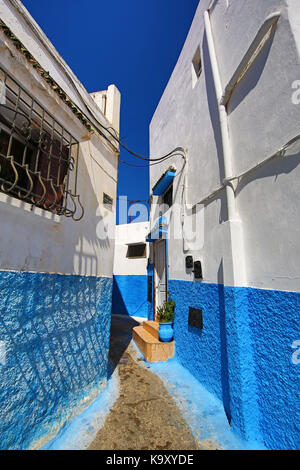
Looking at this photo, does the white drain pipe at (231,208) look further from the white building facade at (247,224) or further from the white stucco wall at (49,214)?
the white stucco wall at (49,214)

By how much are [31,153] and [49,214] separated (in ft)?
3.05

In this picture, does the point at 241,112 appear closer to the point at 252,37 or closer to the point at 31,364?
the point at 252,37

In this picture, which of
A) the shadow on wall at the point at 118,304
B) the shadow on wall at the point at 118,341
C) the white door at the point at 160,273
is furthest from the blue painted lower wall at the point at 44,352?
the shadow on wall at the point at 118,304

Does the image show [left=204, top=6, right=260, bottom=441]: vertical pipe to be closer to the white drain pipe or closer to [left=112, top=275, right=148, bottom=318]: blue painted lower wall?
the white drain pipe

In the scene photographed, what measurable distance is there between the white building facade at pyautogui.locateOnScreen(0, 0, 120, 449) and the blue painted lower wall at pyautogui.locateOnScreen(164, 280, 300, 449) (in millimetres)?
1925

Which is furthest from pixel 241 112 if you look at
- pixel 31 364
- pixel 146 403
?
pixel 146 403

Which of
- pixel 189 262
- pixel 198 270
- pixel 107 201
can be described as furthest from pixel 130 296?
pixel 107 201

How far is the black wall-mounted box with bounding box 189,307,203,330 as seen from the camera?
368cm

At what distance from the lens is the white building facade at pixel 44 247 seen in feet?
6.27

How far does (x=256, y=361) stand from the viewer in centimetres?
243

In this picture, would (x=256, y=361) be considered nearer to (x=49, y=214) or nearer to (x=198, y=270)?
(x=198, y=270)

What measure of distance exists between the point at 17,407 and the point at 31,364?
35 centimetres

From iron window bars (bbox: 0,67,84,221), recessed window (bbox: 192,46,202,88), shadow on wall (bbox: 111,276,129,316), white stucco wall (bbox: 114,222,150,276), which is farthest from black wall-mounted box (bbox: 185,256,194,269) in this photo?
shadow on wall (bbox: 111,276,129,316)

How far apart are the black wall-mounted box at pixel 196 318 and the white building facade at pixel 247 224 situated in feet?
0.06
